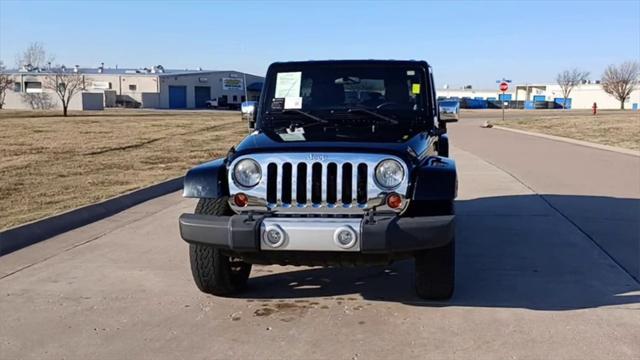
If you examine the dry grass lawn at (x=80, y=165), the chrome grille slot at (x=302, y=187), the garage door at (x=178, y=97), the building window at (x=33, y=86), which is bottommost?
the dry grass lawn at (x=80, y=165)

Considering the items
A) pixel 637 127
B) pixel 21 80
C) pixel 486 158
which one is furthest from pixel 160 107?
pixel 486 158

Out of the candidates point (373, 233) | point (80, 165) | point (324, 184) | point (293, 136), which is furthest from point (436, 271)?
point (80, 165)

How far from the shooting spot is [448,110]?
258 inches

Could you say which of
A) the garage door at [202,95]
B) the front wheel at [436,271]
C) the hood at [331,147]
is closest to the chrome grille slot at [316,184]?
the hood at [331,147]

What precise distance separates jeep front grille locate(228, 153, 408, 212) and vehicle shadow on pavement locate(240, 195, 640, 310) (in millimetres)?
1092

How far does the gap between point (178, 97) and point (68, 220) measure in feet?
288

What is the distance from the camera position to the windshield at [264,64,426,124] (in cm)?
611

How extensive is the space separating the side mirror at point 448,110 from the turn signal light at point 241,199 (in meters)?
2.42

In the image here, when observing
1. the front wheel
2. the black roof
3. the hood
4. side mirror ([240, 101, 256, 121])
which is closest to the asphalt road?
the front wheel

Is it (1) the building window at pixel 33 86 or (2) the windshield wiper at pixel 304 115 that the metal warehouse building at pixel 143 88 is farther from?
(2) the windshield wiper at pixel 304 115

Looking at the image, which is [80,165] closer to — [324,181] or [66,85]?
[324,181]

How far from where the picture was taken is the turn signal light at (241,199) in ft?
15.9

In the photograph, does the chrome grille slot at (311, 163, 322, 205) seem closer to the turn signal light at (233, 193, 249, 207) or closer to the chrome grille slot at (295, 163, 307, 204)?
the chrome grille slot at (295, 163, 307, 204)

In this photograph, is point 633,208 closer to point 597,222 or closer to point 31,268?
point 597,222
